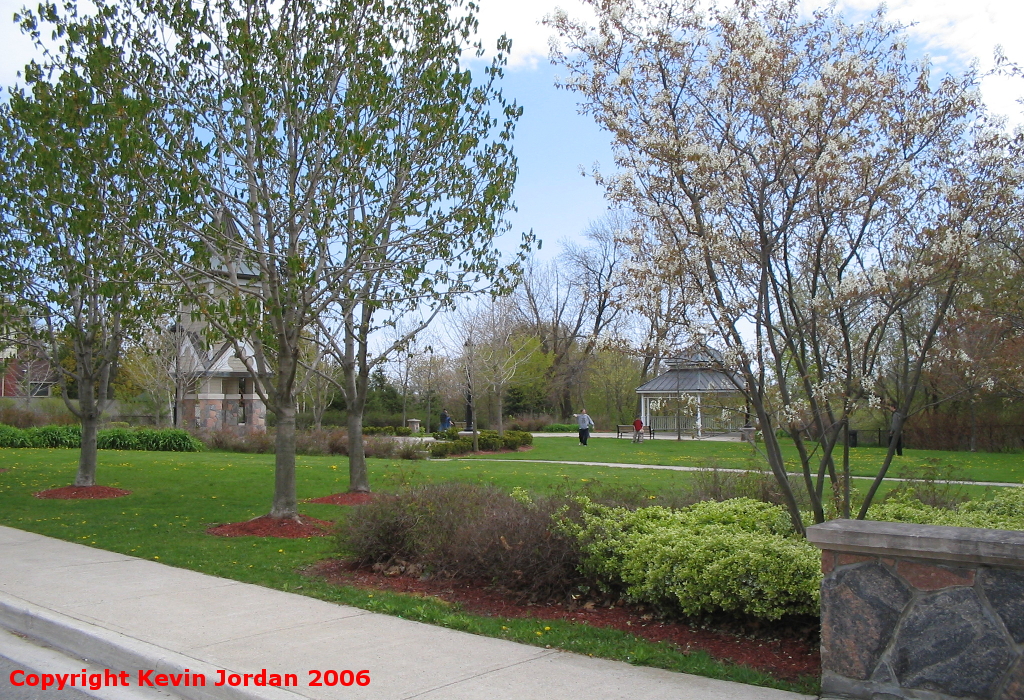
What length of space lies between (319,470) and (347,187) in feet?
31.0

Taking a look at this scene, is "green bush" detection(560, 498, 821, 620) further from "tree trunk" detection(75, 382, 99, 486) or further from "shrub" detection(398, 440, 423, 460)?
"shrub" detection(398, 440, 423, 460)

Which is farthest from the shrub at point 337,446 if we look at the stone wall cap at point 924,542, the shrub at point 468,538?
the stone wall cap at point 924,542

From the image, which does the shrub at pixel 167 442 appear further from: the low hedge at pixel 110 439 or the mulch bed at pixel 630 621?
the mulch bed at pixel 630 621

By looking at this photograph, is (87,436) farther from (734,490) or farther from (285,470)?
(734,490)

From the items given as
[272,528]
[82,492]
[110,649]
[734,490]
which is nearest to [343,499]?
[272,528]

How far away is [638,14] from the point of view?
7.48 m

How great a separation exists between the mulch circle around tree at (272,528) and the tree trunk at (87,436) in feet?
18.1

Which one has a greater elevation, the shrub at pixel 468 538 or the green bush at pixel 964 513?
the green bush at pixel 964 513

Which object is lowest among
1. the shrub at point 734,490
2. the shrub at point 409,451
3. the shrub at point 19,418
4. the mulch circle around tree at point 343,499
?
the mulch circle around tree at point 343,499

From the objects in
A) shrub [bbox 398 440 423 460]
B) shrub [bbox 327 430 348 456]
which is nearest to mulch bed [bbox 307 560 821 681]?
shrub [bbox 398 440 423 460]

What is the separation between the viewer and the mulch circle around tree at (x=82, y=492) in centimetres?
1462

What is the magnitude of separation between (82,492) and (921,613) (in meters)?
14.3

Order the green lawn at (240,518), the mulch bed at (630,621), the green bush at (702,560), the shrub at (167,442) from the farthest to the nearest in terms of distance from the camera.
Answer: the shrub at (167,442) → the green lawn at (240,518) → the green bush at (702,560) → the mulch bed at (630,621)

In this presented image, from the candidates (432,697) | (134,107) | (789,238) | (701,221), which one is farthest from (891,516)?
(134,107)
